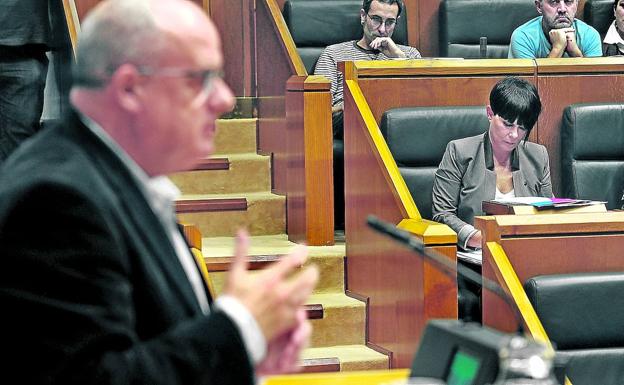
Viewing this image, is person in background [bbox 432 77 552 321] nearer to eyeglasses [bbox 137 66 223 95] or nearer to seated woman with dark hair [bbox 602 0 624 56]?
seated woman with dark hair [bbox 602 0 624 56]

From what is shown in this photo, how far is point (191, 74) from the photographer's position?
0.54 meters

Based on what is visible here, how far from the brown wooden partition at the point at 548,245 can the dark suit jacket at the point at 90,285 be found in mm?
893

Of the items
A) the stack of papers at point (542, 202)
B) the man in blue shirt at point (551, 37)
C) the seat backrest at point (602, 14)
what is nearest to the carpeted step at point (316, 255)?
the stack of papers at point (542, 202)

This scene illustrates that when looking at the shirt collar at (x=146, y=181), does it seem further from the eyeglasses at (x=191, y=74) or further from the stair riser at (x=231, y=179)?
the stair riser at (x=231, y=179)

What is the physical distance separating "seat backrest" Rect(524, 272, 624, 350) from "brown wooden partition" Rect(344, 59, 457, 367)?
6.2 inches

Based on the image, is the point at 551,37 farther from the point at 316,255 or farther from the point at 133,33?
the point at 133,33

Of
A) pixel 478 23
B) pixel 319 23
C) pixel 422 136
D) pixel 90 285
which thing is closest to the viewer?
pixel 90 285

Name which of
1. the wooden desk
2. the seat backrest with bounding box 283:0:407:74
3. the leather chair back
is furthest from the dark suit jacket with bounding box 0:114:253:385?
the seat backrest with bounding box 283:0:407:74

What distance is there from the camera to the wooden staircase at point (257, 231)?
168 cm

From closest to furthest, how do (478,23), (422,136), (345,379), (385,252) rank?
(345,379)
(385,252)
(422,136)
(478,23)

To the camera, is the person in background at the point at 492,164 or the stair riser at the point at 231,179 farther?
the stair riser at the point at 231,179

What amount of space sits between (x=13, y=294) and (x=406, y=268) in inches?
43.9

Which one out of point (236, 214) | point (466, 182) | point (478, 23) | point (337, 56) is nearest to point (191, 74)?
point (466, 182)

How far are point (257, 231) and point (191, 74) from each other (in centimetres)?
141
